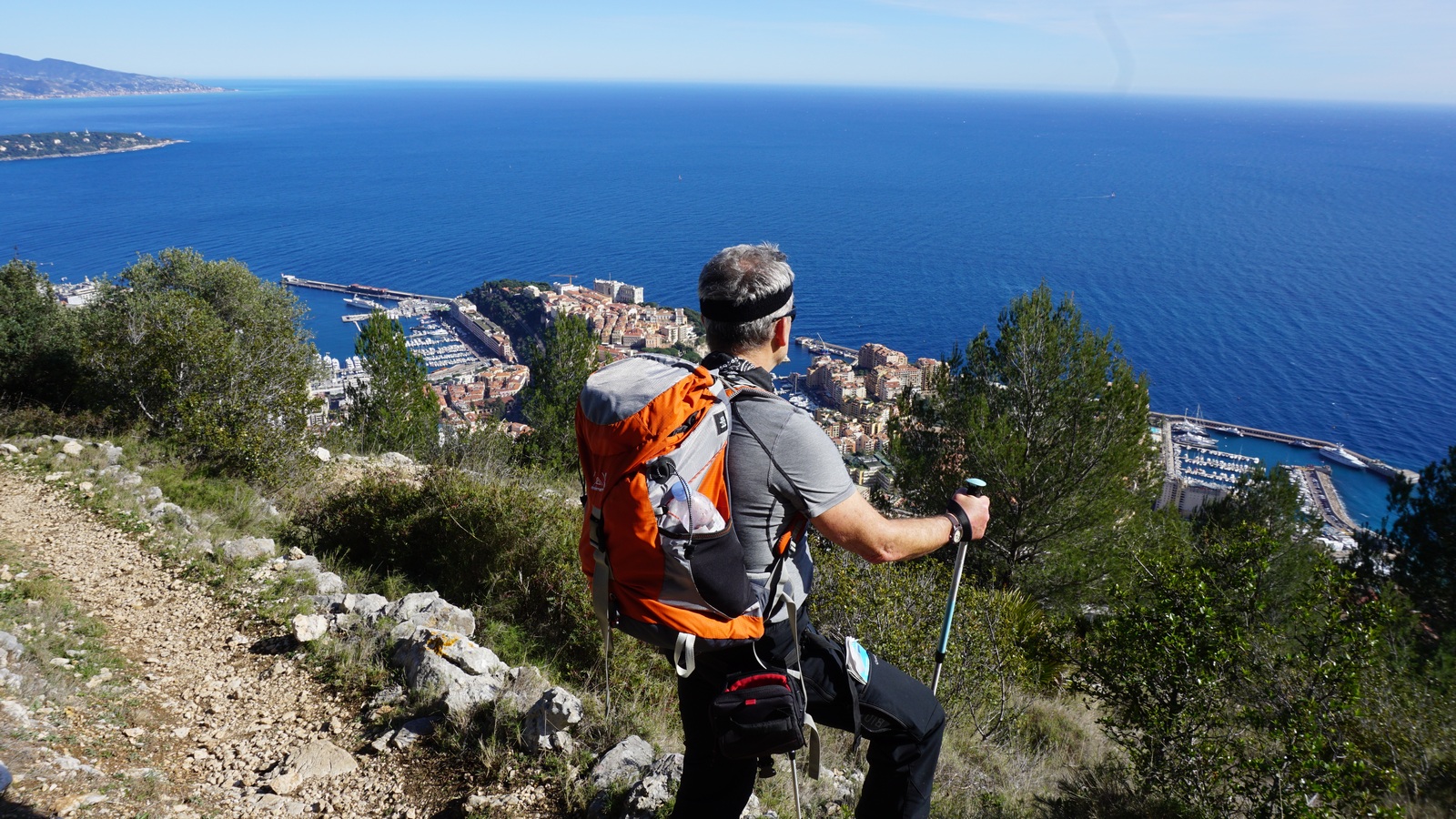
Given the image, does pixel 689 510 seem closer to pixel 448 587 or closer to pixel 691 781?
pixel 691 781

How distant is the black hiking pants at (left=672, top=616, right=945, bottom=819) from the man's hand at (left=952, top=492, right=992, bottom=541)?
1.22 feet

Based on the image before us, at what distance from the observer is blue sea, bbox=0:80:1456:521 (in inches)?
1614

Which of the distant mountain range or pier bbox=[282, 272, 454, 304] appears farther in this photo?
the distant mountain range

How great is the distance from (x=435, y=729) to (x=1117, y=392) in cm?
914

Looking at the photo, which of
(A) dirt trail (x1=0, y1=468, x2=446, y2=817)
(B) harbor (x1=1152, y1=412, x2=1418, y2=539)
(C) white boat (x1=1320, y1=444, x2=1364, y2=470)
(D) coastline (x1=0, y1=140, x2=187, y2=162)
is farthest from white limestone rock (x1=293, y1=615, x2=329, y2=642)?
(D) coastline (x1=0, y1=140, x2=187, y2=162)

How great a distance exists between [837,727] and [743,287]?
99cm

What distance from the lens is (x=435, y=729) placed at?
2.88 metres

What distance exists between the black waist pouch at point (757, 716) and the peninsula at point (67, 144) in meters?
111

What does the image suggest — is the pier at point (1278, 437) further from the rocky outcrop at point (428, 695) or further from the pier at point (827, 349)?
the rocky outcrop at point (428, 695)

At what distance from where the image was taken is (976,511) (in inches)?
71.6

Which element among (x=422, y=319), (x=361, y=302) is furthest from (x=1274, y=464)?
(x=361, y=302)

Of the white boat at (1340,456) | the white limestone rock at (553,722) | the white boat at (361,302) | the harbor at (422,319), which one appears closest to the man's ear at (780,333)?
the white limestone rock at (553,722)

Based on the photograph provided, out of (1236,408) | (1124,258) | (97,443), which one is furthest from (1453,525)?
(1124,258)

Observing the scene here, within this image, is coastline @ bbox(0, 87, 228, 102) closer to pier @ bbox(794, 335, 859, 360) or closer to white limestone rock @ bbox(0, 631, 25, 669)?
pier @ bbox(794, 335, 859, 360)
